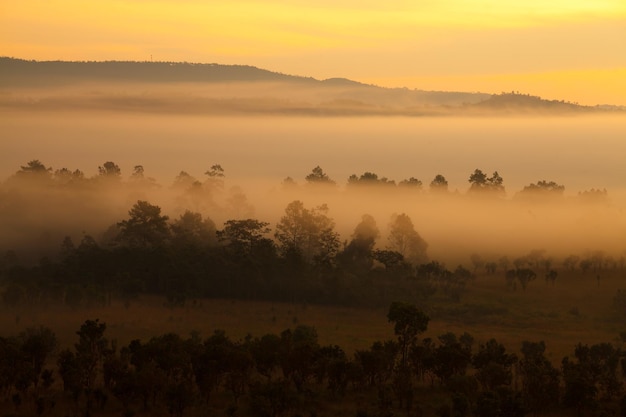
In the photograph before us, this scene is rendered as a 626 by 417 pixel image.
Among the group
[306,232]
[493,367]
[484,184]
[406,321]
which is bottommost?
[493,367]

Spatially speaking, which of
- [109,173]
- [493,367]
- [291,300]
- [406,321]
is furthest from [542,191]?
[493,367]

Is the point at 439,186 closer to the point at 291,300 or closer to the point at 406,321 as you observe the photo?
the point at 291,300

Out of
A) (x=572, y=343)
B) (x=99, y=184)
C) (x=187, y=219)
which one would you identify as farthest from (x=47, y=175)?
(x=572, y=343)

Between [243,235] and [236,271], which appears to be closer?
[236,271]

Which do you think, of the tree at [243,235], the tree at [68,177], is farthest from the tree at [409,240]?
the tree at [68,177]

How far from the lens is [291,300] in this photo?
98.0 meters

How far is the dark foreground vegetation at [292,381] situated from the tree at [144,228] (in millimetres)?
41106

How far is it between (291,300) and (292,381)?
106 ft

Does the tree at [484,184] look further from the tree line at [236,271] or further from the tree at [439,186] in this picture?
the tree line at [236,271]

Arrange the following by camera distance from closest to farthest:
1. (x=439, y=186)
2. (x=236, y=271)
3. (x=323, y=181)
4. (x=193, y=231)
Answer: (x=236, y=271) → (x=193, y=231) → (x=439, y=186) → (x=323, y=181)

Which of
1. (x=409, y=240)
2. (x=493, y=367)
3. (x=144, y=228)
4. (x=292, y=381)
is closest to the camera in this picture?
(x=493, y=367)

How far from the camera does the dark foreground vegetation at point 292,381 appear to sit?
58.9 m

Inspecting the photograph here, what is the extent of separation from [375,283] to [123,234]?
97.0 ft

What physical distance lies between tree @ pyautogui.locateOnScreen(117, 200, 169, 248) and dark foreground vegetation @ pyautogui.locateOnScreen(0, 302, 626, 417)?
41.1 m
